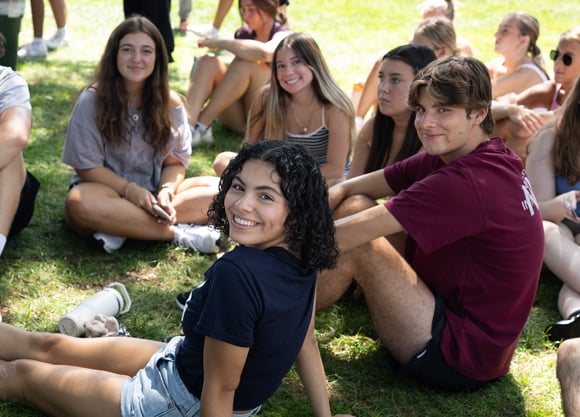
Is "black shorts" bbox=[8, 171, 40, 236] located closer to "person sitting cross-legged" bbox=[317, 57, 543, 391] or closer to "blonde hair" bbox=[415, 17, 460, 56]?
"person sitting cross-legged" bbox=[317, 57, 543, 391]

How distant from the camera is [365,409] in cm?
311

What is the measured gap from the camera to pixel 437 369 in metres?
3.09

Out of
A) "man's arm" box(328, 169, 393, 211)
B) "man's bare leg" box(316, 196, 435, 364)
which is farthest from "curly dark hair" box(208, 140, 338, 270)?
"man's arm" box(328, 169, 393, 211)

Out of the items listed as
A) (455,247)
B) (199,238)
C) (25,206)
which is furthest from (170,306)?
(455,247)

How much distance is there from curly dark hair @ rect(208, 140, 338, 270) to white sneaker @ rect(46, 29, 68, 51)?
6773mm

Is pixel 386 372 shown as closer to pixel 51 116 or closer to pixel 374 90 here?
pixel 374 90

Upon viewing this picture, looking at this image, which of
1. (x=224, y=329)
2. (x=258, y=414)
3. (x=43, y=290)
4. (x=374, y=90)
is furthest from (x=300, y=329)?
(x=374, y=90)

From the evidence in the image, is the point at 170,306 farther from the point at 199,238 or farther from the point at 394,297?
the point at 394,297

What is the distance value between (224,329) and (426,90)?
4.30 ft

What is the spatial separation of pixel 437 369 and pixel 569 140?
169 cm

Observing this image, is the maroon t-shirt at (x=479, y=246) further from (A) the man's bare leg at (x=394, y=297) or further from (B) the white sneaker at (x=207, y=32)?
(B) the white sneaker at (x=207, y=32)

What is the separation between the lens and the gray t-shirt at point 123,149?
4.34 m

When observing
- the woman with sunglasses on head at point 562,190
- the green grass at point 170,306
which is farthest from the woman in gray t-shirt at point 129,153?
the woman with sunglasses on head at point 562,190

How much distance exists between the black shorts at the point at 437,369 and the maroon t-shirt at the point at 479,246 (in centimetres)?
3
